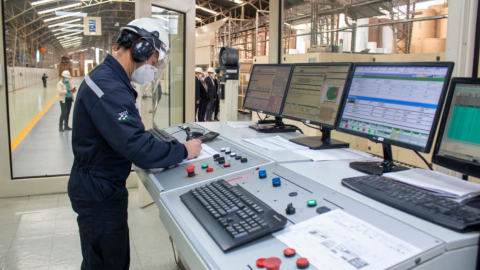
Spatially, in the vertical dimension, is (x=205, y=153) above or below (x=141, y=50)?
below

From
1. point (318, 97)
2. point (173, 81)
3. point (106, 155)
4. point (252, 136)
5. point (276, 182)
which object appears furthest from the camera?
point (173, 81)

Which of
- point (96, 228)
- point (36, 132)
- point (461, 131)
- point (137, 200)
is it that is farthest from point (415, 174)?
point (36, 132)

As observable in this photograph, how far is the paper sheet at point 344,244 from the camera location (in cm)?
Answer: 75

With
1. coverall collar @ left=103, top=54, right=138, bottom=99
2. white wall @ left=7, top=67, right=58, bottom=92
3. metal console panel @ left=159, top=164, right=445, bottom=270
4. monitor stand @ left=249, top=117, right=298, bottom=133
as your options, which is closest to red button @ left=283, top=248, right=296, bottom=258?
metal console panel @ left=159, top=164, right=445, bottom=270

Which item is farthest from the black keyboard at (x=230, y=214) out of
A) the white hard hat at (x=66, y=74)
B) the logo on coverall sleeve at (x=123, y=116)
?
the white hard hat at (x=66, y=74)

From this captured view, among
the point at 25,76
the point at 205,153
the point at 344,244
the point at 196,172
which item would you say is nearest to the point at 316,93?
the point at 205,153

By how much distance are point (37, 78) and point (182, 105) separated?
2421mm

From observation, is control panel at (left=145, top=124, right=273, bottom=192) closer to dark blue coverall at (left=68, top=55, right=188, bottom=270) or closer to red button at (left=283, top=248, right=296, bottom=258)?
dark blue coverall at (left=68, top=55, right=188, bottom=270)

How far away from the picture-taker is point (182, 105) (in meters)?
4.10

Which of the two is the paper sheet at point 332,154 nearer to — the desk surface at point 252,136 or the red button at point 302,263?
the desk surface at point 252,136

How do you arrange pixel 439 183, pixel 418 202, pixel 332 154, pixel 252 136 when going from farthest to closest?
pixel 252 136 < pixel 332 154 < pixel 439 183 < pixel 418 202

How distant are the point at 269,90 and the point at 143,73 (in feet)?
3.28

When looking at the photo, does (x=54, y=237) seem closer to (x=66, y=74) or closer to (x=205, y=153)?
(x=205, y=153)

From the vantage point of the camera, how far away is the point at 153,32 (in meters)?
1.51
